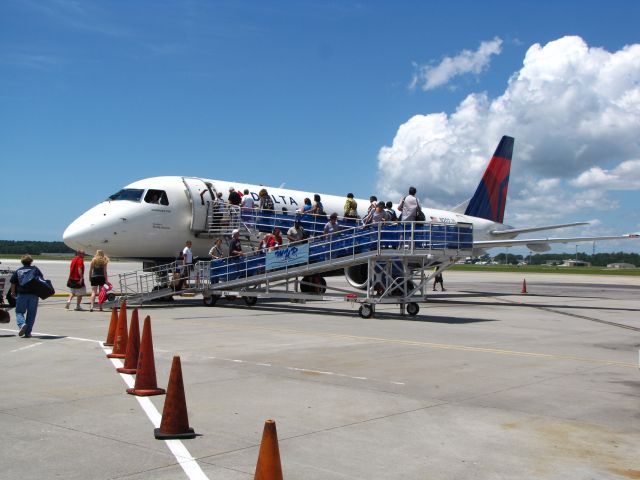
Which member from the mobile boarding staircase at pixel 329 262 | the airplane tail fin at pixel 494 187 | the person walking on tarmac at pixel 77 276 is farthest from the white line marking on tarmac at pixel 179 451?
the airplane tail fin at pixel 494 187

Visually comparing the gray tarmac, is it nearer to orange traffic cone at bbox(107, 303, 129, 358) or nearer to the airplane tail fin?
orange traffic cone at bbox(107, 303, 129, 358)

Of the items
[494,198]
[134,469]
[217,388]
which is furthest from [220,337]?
[494,198]

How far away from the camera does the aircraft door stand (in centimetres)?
2184

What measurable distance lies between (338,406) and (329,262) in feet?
37.9

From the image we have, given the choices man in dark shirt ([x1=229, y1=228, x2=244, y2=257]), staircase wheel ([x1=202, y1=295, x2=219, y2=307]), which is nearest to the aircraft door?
man in dark shirt ([x1=229, y1=228, x2=244, y2=257])

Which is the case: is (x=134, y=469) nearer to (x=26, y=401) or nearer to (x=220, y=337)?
(x=26, y=401)

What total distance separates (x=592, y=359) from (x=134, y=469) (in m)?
8.38

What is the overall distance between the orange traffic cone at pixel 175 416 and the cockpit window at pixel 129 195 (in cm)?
1597

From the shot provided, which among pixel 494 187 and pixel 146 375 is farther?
pixel 494 187

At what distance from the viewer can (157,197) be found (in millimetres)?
21312

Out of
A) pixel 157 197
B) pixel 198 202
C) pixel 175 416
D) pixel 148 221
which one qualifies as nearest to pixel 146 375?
pixel 175 416

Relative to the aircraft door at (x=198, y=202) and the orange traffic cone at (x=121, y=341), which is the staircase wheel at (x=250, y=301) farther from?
the orange traffic cone at (x=121, y=341)

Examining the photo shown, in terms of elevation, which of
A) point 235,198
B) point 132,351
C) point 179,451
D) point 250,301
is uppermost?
point 235,198

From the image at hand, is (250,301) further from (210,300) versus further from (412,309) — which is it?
(412,309)
